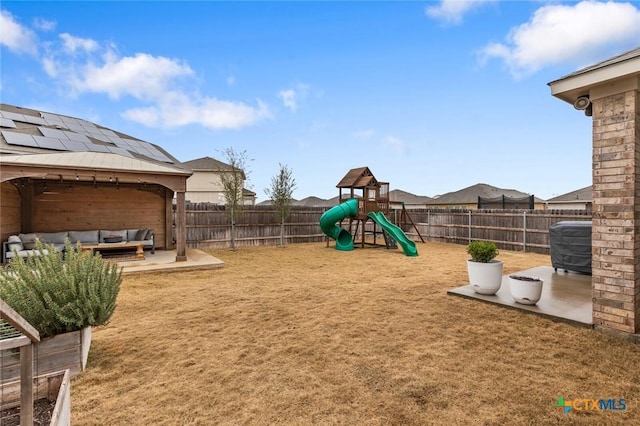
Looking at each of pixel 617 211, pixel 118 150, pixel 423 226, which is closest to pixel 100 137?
pixel 118 150

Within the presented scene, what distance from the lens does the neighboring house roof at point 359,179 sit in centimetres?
Answer: 1228

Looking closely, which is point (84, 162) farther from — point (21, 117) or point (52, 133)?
point (21, 117)

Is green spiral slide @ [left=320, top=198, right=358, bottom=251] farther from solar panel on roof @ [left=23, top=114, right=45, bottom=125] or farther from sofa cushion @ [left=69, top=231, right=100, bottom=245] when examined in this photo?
solar panel on roof @ [left=23, top=114, right=45, bottom=125]

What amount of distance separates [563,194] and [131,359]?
34.5m

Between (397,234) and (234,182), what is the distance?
6.38m

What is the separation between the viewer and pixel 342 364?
108 inches

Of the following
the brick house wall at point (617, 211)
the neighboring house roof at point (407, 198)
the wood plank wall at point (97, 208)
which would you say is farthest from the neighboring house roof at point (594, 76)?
the neighboring house roof at point (407, 198)

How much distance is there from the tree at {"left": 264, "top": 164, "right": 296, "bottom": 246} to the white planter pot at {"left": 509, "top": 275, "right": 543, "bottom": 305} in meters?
9.19

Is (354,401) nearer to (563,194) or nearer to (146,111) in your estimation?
(146,111)

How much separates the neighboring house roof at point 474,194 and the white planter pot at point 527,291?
28.1 m

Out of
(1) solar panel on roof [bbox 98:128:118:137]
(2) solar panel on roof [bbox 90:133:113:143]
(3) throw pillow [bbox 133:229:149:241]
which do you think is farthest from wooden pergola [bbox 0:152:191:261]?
(1) solar panel on roof [bbox 98:128:118:137]

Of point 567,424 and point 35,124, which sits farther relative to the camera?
point 35,124

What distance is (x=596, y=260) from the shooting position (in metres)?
3.32

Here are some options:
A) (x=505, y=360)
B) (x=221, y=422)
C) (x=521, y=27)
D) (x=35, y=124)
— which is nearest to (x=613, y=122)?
(x=505, y=360)
